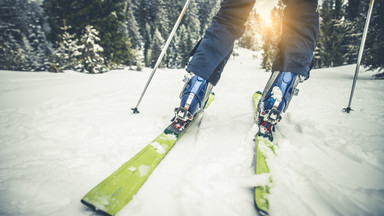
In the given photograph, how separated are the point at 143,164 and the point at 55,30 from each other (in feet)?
53.0

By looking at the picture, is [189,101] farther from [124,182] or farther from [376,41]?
[376,41]

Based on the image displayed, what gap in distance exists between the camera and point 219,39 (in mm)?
1479

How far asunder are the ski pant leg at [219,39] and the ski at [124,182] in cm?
73

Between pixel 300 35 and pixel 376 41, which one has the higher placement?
pixel 376 41

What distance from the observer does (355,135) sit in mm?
1419

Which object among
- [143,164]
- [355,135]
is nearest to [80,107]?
[143,164]

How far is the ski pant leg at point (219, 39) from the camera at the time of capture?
1.43 m

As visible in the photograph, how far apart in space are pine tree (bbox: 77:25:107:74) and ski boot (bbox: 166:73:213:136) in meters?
11.2

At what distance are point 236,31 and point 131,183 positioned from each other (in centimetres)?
156

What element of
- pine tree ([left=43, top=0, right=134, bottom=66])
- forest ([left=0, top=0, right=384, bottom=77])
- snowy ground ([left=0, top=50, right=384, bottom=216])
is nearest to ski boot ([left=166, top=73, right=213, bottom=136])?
snowy ground ([left=0, top=50, right=384, bottom=216])

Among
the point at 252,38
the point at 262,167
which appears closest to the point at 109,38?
the point at 262,167

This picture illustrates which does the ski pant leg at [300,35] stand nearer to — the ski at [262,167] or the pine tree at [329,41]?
the ski at [262,167]

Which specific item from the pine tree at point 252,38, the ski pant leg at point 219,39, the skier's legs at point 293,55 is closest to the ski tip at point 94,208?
the ski pant leg at point 219,39

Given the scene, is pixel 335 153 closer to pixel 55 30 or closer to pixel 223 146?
pixel 223 146
